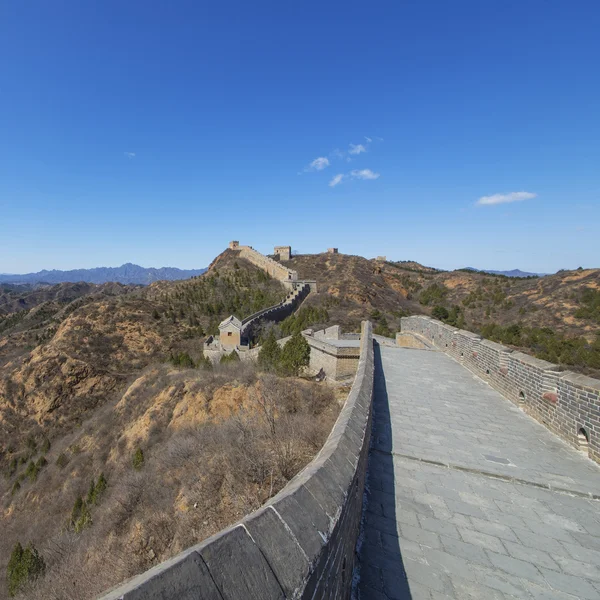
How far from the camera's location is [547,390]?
6.74 meters

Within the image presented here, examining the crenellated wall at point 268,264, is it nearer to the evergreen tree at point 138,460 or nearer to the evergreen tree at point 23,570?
the evergreen tree at point 138,460

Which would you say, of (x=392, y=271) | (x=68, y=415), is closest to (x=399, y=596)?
(x=68, y=415)

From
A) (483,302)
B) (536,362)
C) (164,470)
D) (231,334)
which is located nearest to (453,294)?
(483,302)

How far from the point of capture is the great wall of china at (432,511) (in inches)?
62.2

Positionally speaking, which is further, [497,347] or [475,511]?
[497,347]

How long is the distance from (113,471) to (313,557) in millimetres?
22432

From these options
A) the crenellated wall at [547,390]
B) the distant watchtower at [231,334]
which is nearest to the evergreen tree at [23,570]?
the crenellated wall at [547,390]

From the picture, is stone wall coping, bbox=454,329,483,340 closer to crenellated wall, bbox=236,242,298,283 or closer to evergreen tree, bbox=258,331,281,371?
evergreen tree, bbox=258,331,281,371

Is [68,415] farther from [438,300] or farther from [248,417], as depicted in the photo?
[438,300]

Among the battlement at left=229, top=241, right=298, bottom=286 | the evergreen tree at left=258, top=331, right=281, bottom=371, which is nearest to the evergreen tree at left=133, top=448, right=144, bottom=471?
the evergreen tree at left=258, top=331, right=281, bottom=371

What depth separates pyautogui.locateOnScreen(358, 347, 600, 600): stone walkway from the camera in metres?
2.93

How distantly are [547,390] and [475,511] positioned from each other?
13.5 feet

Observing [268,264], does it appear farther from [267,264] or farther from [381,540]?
[381,540]

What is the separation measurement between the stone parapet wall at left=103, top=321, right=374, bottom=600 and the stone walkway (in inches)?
31.4
